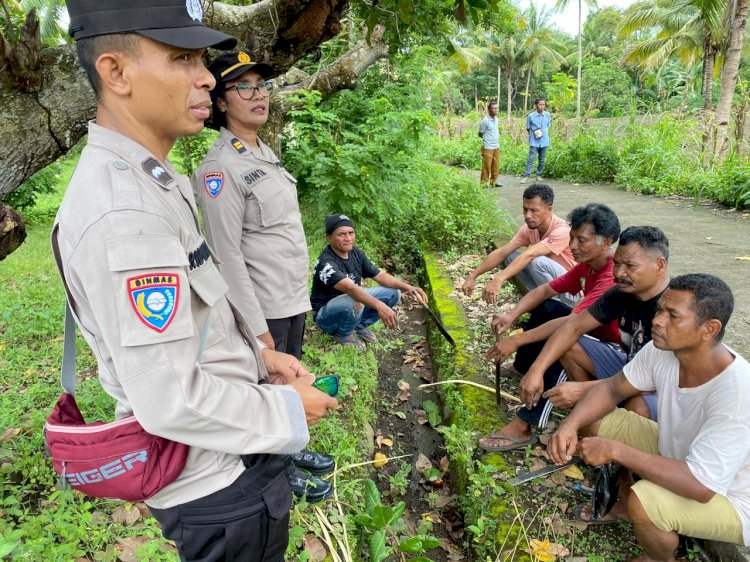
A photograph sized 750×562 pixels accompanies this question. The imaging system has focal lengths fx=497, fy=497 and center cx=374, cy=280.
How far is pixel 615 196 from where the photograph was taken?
1030cm

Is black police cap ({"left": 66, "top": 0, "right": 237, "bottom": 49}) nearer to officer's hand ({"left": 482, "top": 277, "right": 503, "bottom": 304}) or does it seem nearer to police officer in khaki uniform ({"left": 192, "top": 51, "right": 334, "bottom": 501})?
police officer in khaki uniform ({"left": 192, "top": 51, "right": 334, "bottom": 501})

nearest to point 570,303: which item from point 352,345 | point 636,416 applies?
point 636,416

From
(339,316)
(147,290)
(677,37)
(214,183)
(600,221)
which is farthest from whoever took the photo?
(677,37)

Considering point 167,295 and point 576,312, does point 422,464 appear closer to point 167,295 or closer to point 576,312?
point 576,312

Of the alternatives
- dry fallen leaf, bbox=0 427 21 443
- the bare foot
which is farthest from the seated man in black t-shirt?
dry fallen leaf, bbox=0 427 21 443

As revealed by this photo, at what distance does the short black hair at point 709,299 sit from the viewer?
2129mm

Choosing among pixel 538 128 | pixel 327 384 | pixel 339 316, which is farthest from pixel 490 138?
pixel 327 384

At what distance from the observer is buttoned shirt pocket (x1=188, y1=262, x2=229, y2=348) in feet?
4.00

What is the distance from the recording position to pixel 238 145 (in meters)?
2.54

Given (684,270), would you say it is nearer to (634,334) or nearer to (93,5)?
(634,334)

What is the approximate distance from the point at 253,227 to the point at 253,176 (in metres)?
0.26

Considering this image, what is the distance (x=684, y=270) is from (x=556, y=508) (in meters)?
4.06

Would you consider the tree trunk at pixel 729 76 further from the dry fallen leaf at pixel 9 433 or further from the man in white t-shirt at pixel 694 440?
the dry fallen leaf at pixel 9 433

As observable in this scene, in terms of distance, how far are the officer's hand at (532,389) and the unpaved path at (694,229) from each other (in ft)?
6.18
